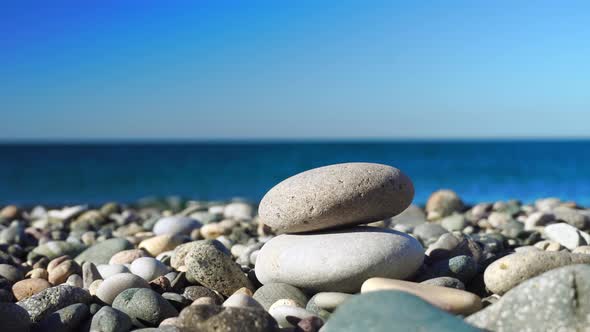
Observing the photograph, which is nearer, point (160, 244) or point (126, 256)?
point (126, 256)

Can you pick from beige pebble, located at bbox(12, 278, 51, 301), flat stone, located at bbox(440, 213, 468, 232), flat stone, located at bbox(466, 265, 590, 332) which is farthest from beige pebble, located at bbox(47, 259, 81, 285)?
flat stone, located at bbox(440, 213, 468, 232)

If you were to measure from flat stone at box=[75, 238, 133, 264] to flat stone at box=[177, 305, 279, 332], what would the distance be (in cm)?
354

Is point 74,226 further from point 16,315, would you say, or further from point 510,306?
point 510,306

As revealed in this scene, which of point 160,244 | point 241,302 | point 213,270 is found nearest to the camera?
point 241,302

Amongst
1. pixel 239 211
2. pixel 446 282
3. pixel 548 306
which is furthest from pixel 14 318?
pixel 239 211

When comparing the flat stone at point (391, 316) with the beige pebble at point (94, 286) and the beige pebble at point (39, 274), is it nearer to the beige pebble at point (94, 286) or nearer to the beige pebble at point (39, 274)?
the beige pebble at point (94, 286)

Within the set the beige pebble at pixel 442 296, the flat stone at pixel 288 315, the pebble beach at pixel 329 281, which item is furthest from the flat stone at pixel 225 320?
the beige pebble at pixel 442 296

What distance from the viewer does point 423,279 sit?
4.68 meters

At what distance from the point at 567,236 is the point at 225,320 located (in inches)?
175

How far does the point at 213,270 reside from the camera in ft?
15.8

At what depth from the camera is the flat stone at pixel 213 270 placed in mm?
4816

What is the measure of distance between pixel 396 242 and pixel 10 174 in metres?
36.7

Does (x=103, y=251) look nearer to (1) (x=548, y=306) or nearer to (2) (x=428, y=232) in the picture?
(2) (x=428, y=232)

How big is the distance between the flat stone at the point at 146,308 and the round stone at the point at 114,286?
0.32 m
